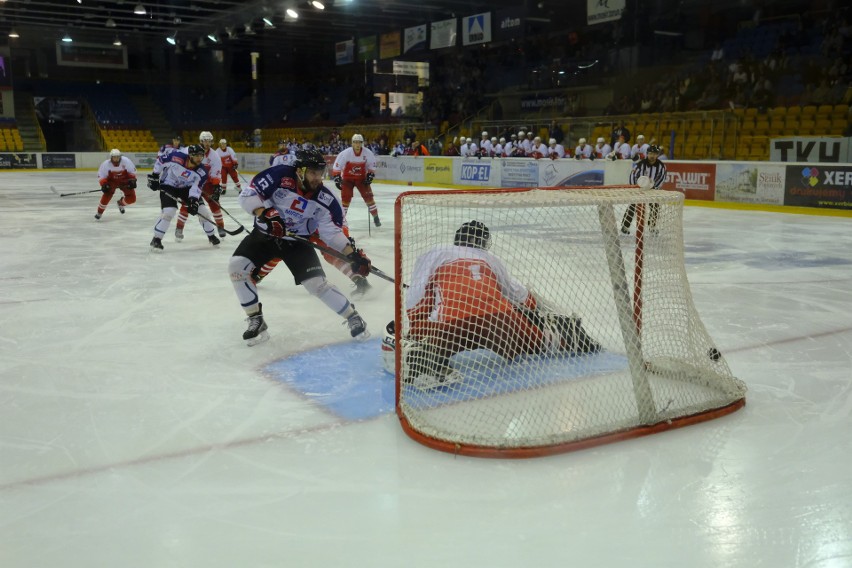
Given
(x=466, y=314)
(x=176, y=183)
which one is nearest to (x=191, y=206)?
(x=176, y=183)

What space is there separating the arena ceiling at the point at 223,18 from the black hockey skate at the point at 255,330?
55.1ft

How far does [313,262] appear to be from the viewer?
4027 mm

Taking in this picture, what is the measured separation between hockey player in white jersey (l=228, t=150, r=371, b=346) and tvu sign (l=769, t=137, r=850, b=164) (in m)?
9.80

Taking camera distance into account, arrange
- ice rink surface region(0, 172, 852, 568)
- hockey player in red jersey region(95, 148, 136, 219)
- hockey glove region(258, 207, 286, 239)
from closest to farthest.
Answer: ice rink surface region(0, 172, 852, 568) → hockey glove region(258, 207, 286, 239) → hockey player in red jersey region(95, 148, 136, 219)

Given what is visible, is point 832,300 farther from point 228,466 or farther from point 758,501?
point 228,466

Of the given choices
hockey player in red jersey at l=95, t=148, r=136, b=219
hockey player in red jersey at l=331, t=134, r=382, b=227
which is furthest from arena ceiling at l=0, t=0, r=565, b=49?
hockey player in red jersey at l=331, t=134, r=382, b=227

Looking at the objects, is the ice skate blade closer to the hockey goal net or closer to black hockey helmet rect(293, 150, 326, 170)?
black hockey helmet rect(293, 150, 326, 170)

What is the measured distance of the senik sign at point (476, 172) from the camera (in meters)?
15.6

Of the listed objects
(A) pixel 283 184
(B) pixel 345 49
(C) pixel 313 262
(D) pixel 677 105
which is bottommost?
(C) pixel 313 262

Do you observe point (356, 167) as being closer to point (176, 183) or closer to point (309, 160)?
point (176, 183)

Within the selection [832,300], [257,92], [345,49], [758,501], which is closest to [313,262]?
[758,501]

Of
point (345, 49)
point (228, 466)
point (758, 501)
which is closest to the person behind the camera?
point (758, 501)

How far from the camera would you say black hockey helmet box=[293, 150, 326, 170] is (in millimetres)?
3893

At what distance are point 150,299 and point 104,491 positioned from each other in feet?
10.5
